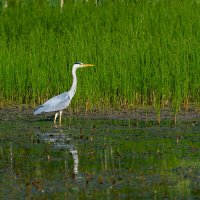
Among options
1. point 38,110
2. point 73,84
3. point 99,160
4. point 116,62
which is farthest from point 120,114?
point 99,160

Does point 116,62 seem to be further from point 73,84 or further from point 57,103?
point 57,103

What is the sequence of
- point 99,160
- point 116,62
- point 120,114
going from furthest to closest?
point 116,62 → point 120,114 → point 99,160

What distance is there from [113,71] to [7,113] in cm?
165

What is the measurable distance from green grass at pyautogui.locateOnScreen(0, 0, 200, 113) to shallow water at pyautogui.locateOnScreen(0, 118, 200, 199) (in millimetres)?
1050

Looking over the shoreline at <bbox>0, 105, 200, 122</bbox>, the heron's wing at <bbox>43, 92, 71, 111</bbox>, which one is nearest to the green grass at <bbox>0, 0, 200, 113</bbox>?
the shoreline at <bbox>0, 105, 200, 122</bbox>

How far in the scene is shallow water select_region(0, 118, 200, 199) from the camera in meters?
7.86

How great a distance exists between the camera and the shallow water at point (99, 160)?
309 inches

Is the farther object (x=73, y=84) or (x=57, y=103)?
(x=73, y=84)

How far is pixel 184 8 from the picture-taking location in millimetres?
16703

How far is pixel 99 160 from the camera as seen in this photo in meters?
9.36

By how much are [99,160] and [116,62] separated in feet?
14.6

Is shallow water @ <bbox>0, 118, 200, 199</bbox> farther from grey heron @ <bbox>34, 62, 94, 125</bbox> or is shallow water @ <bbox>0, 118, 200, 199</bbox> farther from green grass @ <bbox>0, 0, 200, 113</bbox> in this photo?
green grass @ <bbox>0, 0, 200, 113</bbox>

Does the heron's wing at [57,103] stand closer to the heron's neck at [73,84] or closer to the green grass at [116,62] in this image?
the heron's neck at [73,84]

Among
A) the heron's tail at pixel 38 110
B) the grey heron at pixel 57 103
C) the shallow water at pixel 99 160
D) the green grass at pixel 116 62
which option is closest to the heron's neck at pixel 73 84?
the grey heron at pixel 57 103
